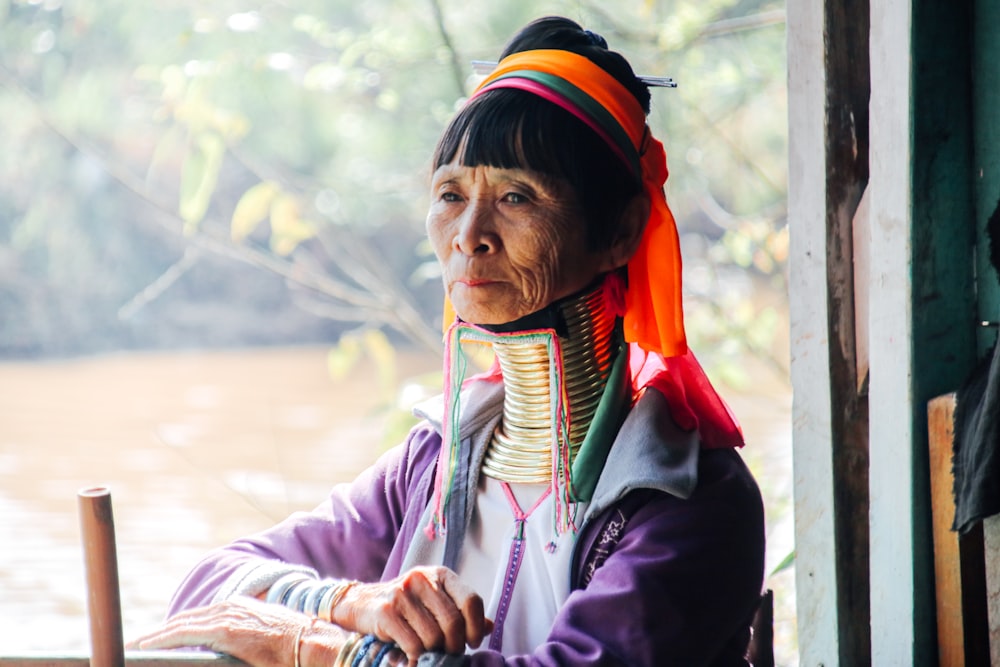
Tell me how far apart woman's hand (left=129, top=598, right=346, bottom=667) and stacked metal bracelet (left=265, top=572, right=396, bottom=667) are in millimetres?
23

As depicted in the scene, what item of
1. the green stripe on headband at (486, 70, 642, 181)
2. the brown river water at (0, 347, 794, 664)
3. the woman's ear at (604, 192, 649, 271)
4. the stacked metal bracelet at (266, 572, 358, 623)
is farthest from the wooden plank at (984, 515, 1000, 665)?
the brown river water at (0, 347, 794, 664)

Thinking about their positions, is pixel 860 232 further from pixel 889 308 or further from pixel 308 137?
pixel 308 137

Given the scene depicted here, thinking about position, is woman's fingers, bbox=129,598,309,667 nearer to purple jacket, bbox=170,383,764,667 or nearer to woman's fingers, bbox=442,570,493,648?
purple jacket, bbox=170,383,764,667

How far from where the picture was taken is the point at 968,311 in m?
1.78

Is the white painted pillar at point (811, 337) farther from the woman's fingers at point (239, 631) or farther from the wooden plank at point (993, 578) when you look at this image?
the woman's fingers at point (239, 631)

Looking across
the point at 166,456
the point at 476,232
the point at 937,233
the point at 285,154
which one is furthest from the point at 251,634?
the point at 285,154

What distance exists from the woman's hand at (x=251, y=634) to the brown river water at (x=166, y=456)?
218 cm

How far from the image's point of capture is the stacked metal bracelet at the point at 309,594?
5.75 ft

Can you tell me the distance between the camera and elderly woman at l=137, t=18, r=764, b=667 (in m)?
1.62

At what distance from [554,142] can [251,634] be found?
874 millimetres

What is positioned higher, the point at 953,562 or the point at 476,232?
the point at 476,232

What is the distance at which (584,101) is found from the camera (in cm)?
177

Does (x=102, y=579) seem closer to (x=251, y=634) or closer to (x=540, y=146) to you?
(x=251, y=634)

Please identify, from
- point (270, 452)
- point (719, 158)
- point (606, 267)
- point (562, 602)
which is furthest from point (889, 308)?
point (270, 452)
